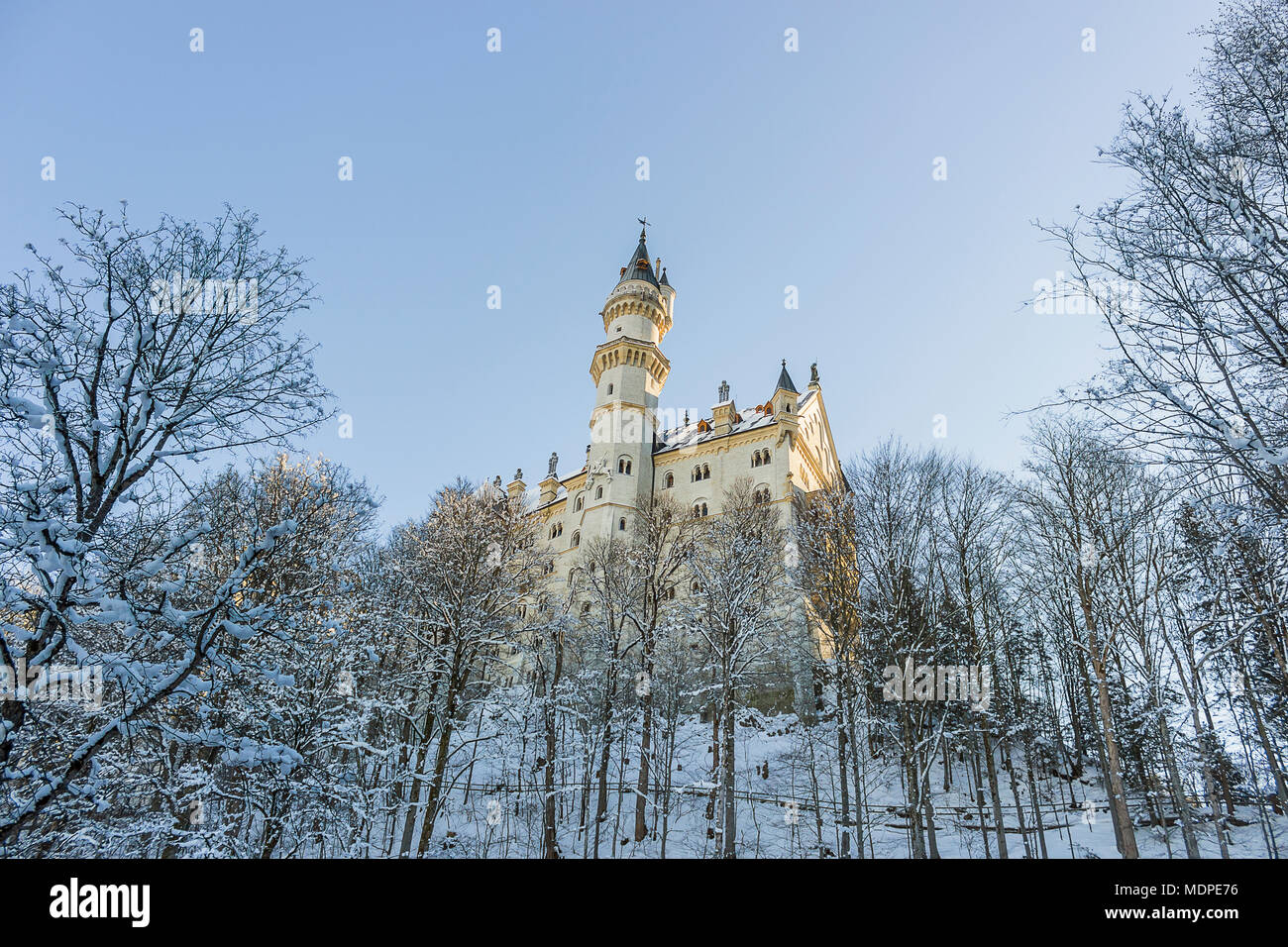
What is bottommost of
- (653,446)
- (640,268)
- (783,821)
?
(783,821)

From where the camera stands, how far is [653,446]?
56.7m

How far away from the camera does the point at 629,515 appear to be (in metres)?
50.1

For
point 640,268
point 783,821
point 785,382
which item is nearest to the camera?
point 783,821

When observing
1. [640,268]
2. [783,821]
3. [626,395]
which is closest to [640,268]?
[640,268]

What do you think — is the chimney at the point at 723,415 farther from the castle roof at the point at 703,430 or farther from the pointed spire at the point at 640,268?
the pointed spire at the point at 640,268

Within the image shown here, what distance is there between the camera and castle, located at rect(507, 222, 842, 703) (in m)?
48.6

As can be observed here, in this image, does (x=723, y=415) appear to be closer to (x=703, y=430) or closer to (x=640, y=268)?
(x=703, y=430)

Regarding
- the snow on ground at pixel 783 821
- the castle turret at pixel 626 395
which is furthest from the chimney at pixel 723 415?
the snow on ground at pixel 783 821

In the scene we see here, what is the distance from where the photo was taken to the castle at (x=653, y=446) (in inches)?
1914

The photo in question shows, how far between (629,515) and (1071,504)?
1370 inches

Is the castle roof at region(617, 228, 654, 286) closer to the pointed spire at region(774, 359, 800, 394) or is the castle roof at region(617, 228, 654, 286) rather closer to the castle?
the castle

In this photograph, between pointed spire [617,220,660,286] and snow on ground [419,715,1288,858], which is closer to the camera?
snow on ground [419,715,1288,858]

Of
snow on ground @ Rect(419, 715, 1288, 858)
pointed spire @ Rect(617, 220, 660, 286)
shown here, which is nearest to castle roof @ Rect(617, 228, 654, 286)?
pointed spire @ Rect(617, 220, 660, 286)

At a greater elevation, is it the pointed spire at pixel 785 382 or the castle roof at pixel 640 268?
the castle roof at pixel 640 268
